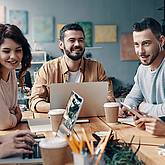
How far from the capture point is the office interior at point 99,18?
18.5ft

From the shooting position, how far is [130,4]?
5.89m

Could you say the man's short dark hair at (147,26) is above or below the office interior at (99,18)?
below

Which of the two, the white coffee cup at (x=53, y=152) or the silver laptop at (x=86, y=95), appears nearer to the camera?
the white coffee cup at (x=53, y=152)

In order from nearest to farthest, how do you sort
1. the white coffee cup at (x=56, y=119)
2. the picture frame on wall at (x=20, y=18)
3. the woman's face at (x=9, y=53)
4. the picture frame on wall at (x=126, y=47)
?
the white coffee cup at (x=56, y=119)
the woman's face at (x=9, y=53)
the picture frame on wall at (x=20, y=18)
the picture frame on wall at (x=126, y=47)

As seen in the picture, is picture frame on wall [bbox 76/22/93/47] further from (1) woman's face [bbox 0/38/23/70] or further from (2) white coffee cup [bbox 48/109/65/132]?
(2) white coffee cup [bbox 48/109/65/132]

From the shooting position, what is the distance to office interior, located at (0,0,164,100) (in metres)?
5.65

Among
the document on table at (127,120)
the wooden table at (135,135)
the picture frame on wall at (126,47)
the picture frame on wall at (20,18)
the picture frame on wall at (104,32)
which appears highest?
the picture frame on wall at (20,18)

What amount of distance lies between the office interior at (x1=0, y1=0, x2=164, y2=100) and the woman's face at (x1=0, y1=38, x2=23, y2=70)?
3.53 m

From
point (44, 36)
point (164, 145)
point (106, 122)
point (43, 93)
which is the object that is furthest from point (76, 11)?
point (164, 145)

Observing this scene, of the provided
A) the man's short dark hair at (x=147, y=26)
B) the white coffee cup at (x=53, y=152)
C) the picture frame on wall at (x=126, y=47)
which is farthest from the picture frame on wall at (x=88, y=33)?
the white coffee cup at (x=53, y=152)

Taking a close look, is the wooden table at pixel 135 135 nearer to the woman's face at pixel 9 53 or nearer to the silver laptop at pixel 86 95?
the silver laptop at pixel 86 95

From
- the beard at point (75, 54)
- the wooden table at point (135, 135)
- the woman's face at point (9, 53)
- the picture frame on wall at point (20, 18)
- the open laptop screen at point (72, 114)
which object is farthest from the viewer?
the picture frame on wall at point (20, 18)

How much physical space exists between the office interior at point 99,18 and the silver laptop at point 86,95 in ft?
12.0

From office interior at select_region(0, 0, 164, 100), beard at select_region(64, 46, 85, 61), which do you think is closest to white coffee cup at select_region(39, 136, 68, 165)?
beard at select_region(64, 46, 85, 61)
